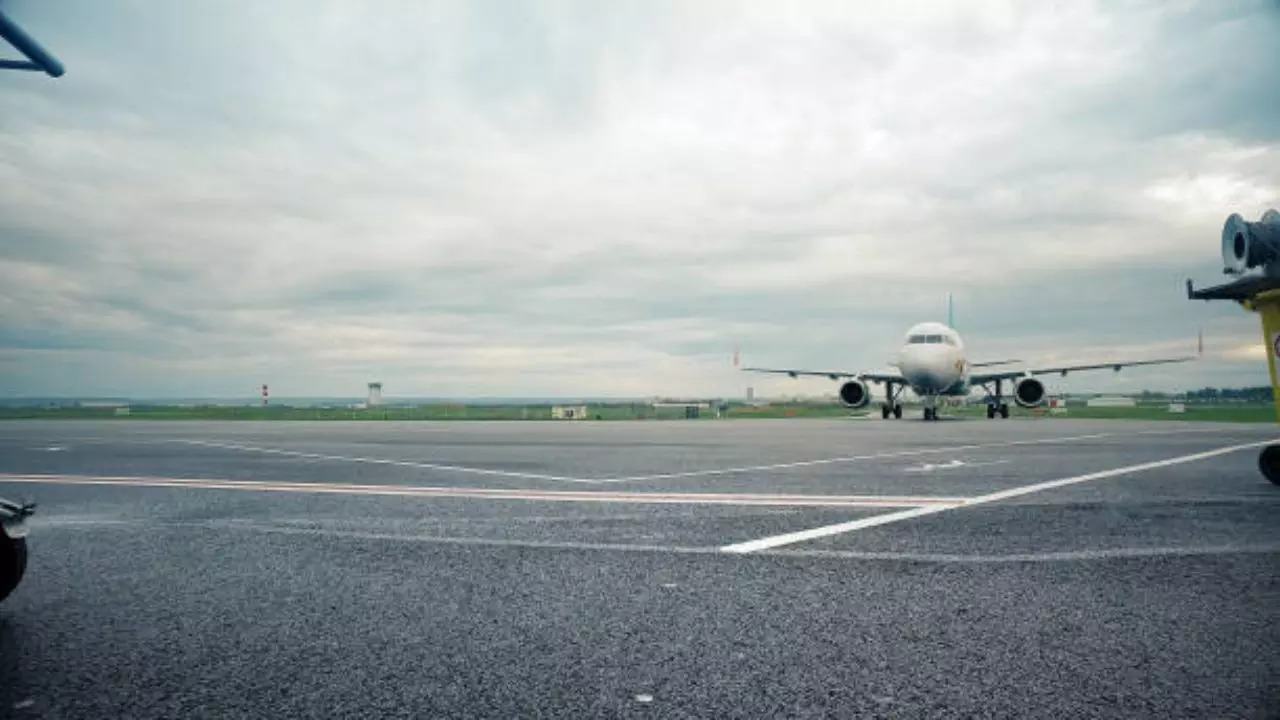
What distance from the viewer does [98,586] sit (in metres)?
3.88

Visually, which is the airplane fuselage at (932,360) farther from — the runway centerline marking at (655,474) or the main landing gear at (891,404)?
the runway centerline marking at (655,474)

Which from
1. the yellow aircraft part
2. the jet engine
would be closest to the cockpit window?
the yellow aircraft part

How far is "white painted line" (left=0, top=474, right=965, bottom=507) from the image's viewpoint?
22.5ft

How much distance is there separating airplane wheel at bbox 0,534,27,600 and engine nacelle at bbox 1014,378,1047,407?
→ 120 feet

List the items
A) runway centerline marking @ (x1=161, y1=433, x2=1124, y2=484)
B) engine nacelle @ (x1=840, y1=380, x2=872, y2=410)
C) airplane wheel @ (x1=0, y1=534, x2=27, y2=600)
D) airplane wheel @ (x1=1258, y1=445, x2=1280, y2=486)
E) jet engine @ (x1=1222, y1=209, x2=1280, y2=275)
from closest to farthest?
airplane wheel @ (x1=0, y1=534, x2=27, y2=600) → jet engine @ (x1=1222, y1=209, x2=1280, y2=275) → airplane wheel @ (x1=1258, y1=445, x2=1280, y2=486) → runway centerline marking @ (x1=161, y1=433, x2=1124, y2=484) → engine nacelle @ (x1=840, y1=380, x2=872, y2=410)

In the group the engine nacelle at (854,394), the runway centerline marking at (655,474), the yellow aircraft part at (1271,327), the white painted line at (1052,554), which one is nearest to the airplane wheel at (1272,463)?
the yellow aircraft part at (1271,327)

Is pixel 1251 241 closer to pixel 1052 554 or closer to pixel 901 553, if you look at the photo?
pixel 1052 554

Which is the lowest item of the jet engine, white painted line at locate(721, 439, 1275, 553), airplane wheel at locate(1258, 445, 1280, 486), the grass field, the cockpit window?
the grass field

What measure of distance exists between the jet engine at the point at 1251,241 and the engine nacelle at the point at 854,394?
28929 millimetres

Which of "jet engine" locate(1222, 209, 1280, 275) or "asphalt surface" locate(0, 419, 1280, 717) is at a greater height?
"jet engine" locate(1222, 209, 1280, 275)

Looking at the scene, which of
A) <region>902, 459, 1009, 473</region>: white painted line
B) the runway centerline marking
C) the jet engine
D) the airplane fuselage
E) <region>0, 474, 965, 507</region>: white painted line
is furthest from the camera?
the airplane fuselage

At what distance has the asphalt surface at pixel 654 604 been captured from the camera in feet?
7.79

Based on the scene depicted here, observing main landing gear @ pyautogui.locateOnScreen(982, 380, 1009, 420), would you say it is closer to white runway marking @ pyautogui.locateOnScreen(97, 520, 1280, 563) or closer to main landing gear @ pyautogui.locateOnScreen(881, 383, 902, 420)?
main landing gear @ pyautogui.locateOnScreen(881, 383, 902, 420)

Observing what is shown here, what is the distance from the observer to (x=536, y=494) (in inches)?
303
